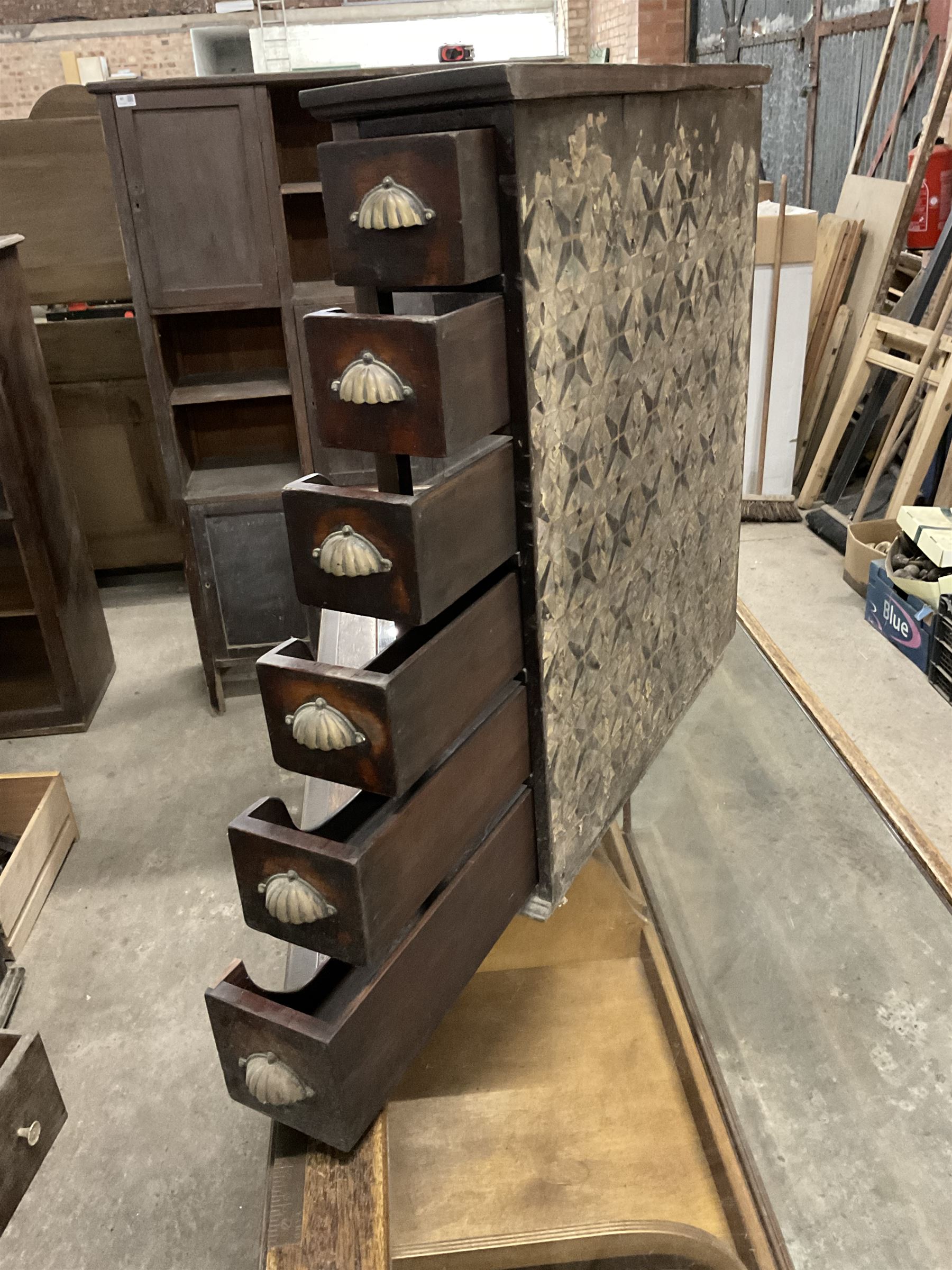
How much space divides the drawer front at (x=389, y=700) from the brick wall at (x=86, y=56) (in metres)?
8.26

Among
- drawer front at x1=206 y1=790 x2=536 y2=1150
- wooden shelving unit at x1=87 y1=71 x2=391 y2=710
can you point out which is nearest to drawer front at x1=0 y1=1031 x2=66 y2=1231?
Answer: drawer front at x1=206 y1=790 x2=536 y2=1150

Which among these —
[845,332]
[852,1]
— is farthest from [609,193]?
[852,1]

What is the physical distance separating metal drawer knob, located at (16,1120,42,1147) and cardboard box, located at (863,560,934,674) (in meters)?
2.49

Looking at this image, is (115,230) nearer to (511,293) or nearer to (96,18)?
(511,293)

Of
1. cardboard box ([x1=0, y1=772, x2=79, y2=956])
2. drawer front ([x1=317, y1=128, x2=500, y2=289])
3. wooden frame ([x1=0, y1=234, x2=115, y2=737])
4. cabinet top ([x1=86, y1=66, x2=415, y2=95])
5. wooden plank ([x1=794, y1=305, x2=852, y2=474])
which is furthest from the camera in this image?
wooden plank ([x1=794, y1=305, x2=852, y2=474])

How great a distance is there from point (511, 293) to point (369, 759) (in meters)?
0.30

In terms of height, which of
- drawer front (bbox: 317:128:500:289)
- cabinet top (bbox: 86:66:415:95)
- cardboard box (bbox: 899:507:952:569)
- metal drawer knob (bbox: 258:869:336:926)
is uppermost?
cabinet top (bbox: 86:66:415:95)

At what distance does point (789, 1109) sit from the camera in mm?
971

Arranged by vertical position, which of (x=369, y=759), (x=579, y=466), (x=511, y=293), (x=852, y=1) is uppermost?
(x=852, y=1)

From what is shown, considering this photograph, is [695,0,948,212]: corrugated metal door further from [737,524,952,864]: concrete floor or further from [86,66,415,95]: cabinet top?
[86,66,415,95]: cabinet top

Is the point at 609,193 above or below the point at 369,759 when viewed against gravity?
above

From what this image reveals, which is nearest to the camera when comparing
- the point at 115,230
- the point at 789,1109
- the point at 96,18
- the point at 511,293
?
the point at 511,293

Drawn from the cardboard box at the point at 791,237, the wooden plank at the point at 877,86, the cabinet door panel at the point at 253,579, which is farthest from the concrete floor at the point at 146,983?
the wooden plank at the point at 877,86

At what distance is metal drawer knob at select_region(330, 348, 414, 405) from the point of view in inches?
22.8
